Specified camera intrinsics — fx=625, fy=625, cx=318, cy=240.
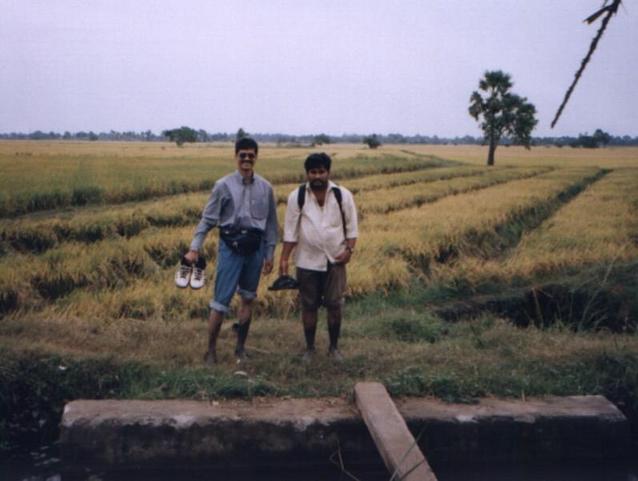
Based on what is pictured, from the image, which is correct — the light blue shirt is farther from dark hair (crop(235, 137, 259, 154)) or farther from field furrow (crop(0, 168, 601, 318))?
field furrow (crop(0, 168, 601, 318))

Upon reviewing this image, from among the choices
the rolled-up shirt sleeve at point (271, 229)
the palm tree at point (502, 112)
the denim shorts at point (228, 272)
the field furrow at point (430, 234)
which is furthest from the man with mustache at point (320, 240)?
the palm tree at point (502, 112)

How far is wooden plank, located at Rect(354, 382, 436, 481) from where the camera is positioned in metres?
2.99

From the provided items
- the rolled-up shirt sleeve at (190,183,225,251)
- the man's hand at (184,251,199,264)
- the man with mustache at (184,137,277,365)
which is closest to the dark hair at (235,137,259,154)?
the man with mustache at (184,137,277,365)

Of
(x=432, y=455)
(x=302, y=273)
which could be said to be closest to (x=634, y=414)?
(x=432, y=455)

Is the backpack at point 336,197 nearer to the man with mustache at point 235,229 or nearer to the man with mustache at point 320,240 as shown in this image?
the man with mustache at point 320,240

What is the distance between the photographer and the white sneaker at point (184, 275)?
4477mm

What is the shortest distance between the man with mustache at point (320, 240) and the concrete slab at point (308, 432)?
91 centimetres

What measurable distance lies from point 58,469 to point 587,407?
10.6ft

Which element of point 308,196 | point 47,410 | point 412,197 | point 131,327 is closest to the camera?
point 47,410

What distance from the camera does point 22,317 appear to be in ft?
18.4

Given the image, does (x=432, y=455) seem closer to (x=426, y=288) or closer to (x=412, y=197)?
(x=426, y=288)

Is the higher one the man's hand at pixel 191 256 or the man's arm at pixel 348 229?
the man's arm at pixel 348 229

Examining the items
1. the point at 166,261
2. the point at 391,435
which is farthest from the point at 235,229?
the point at 166,261

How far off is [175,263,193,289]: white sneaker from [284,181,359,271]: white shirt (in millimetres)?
745
